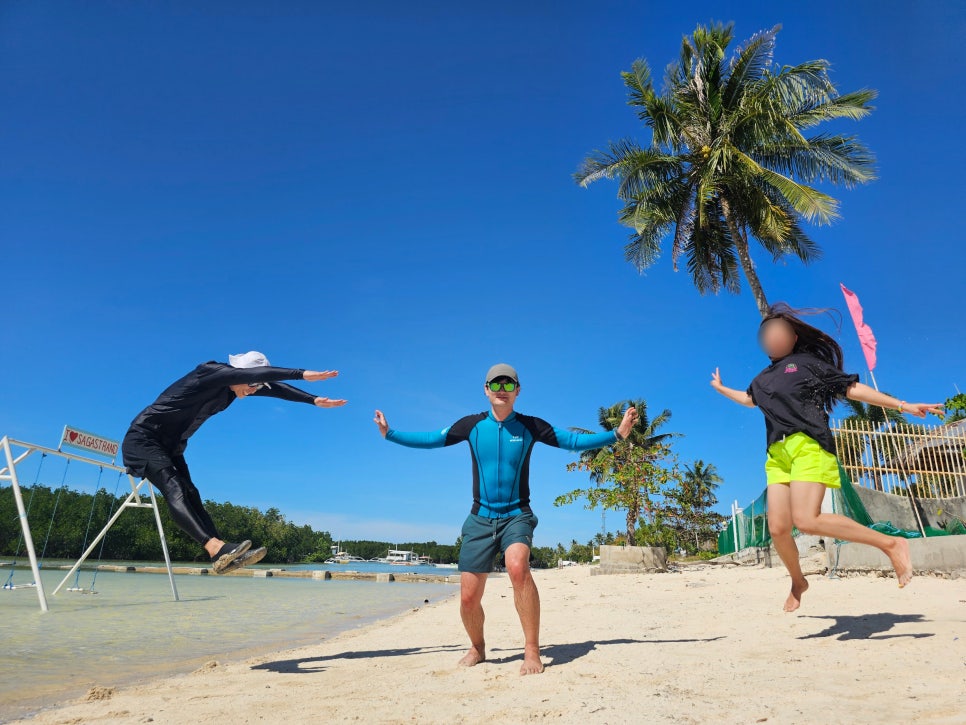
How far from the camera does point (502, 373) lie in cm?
411

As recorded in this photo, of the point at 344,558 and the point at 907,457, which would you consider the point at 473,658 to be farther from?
the point at 344,558

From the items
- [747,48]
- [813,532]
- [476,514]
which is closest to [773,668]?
[813,532]

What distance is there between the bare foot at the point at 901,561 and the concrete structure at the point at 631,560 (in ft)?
41.6

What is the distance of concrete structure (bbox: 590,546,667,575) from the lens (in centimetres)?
1588

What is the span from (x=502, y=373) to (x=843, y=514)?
7.93 m

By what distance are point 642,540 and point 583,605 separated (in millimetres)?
14683

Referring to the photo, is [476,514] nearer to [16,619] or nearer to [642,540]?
[16,619]

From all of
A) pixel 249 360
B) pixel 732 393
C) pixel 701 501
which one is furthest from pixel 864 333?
pixel 701 501

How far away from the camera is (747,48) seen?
50.9 ft

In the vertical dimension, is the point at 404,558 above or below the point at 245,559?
below

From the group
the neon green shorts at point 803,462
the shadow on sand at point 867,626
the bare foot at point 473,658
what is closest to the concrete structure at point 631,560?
the shadow on sand at point 867,626

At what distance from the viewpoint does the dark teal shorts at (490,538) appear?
3.80m

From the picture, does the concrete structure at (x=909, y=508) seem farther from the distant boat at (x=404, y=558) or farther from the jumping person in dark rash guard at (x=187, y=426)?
the distant boat at (x=404, y=558)

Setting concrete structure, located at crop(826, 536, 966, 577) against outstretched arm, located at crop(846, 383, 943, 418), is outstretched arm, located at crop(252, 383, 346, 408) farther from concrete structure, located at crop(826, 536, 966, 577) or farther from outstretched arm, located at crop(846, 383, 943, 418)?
concrete structure, located at crop(826, 536, 966, 577)
